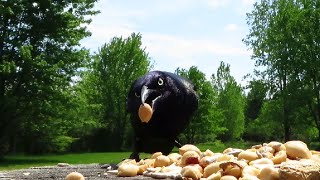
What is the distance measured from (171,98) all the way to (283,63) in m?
24.6

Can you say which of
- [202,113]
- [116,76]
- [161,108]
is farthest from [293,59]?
[161,108]

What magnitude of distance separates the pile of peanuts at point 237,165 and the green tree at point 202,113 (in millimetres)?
26888

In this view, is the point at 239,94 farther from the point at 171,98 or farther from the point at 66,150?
the point at 171,98

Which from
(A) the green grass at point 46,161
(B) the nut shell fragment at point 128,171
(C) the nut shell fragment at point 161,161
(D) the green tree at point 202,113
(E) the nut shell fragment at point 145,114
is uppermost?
(D) the green tree at point 202,113

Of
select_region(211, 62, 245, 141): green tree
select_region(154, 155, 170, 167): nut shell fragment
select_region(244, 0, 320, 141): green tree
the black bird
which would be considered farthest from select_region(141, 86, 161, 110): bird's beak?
select_region(211, 62, 245, 141): green tree

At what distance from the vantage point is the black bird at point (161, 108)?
6.98m

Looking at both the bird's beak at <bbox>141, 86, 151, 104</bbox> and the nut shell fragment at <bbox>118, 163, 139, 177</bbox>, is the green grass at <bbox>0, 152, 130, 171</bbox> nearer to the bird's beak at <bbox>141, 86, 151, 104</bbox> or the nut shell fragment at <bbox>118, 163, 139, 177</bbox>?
the bird's beak at <bbox>141, 86, 151, 104</bbox>

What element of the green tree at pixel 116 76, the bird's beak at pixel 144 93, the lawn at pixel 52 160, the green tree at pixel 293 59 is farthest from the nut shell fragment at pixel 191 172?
the green tree at pixel 116 76

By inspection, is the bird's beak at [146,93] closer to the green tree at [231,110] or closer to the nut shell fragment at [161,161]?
the nut shell fragment at [161,161]

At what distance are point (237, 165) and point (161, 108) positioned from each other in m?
2.79

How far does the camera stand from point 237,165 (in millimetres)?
4348

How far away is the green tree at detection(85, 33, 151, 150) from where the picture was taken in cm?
3856

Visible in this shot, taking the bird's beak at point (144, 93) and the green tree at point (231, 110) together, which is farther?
the green tree at point (231, 110)

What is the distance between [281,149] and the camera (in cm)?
504
